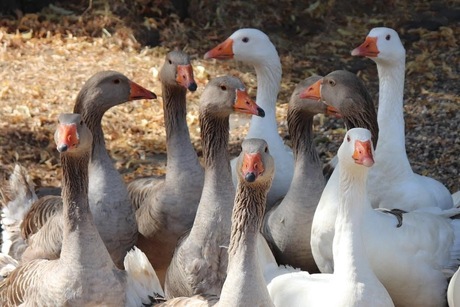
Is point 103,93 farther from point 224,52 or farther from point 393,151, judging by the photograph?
point 393,151

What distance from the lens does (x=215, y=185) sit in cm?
593

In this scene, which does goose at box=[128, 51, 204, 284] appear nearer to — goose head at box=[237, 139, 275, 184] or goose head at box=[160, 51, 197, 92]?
goose head at box=[160, 51, 197, 92]

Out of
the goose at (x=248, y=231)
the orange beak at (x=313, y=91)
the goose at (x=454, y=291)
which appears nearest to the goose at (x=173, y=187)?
the orange beak at (x=313, y=91)

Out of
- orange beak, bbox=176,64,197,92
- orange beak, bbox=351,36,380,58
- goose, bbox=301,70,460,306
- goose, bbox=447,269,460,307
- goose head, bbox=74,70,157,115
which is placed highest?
orange beak, bbox=351,36,380,58

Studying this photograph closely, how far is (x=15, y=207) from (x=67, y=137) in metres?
1.74

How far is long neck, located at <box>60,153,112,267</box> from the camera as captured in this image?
219 inches

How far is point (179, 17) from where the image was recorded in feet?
37.6

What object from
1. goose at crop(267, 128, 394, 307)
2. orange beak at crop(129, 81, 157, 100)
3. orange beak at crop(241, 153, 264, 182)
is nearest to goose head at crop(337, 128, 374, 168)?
goose at crop(267, 128, 394, 307)

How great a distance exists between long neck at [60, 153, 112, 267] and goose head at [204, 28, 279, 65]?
6.73 feet

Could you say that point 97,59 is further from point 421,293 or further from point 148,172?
point 421,293

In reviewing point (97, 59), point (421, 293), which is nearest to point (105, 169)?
point (421, 293)

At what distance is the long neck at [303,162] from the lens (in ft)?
21.1

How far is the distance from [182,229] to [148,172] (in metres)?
2.18

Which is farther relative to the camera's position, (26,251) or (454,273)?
(26,251)
